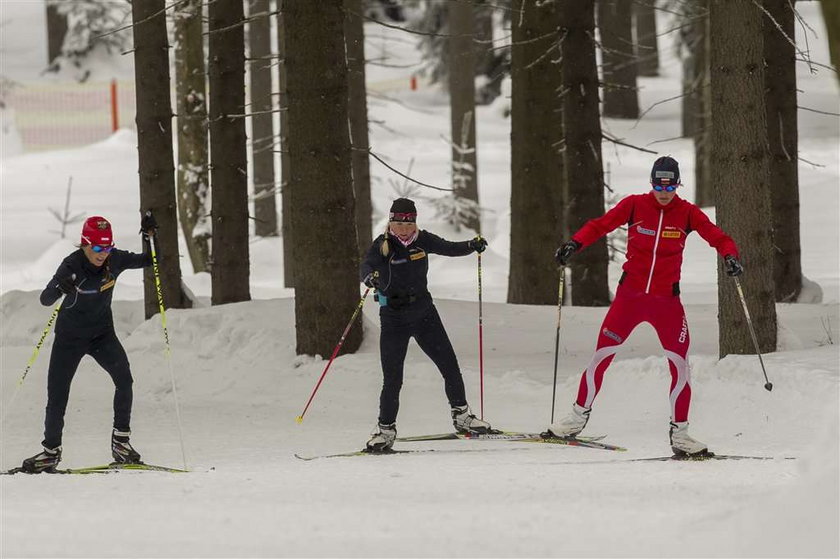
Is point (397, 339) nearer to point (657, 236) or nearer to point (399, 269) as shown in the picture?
point (399, 269)

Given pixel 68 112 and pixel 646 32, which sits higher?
pixel 646 32

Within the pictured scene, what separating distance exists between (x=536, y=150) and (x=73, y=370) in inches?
310

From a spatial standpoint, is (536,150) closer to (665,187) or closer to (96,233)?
(665,187)

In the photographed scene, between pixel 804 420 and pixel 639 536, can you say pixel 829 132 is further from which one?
pixel 639 536

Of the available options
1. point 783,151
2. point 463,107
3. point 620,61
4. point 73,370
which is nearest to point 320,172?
point 73,370

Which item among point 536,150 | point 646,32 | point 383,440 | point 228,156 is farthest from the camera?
point 646,32

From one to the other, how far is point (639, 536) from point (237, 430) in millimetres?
5631

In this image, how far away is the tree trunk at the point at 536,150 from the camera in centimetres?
1522

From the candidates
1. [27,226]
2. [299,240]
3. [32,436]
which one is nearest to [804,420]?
[299,240]

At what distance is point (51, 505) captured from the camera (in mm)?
6727

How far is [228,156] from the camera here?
14.7m

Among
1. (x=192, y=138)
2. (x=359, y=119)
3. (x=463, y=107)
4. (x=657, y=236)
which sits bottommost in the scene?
(x=657, y=236)

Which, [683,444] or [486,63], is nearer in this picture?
[683,444]

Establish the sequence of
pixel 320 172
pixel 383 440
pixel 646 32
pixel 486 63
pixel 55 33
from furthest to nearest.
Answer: pixel 55 33 → pixel 486 63 → pixel 646 32 → pixel 320 172 → pixel 383 440
